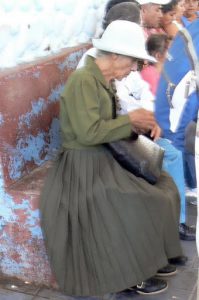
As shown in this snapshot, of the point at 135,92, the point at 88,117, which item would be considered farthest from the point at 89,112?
the point at 135,92

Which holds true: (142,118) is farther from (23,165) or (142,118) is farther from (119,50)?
(23,165)

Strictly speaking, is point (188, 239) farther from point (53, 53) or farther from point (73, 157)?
point (53, 53)

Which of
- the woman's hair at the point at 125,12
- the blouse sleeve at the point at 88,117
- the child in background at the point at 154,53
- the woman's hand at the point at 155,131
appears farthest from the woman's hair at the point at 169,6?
the blouse sleeve at the point at 88,117

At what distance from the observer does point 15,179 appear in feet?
7.93

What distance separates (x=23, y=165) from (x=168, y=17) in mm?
1682

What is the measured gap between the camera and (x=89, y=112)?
7.23 feet

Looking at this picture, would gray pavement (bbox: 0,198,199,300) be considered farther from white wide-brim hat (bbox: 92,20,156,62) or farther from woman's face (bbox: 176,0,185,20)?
woman's face (bbox: 176,0,185,20)

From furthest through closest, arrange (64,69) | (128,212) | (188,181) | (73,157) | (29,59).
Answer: (188,181)
(64,69)
(29,59)
(73,157)
(128,212)

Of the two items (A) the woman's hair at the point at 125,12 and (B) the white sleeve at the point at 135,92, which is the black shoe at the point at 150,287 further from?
(A) the woman's hair at the point at 125,12

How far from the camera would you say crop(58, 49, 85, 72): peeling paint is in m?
2.85

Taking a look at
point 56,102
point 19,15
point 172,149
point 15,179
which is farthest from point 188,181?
point 19,15

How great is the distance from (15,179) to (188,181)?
1483mm

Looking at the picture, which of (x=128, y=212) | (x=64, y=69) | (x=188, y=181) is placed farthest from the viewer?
(x=188, y=181)

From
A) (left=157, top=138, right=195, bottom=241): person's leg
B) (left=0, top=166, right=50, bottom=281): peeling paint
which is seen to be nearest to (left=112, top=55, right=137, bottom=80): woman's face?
(left=157, top=138, right=195, bottom=241): person's leg
